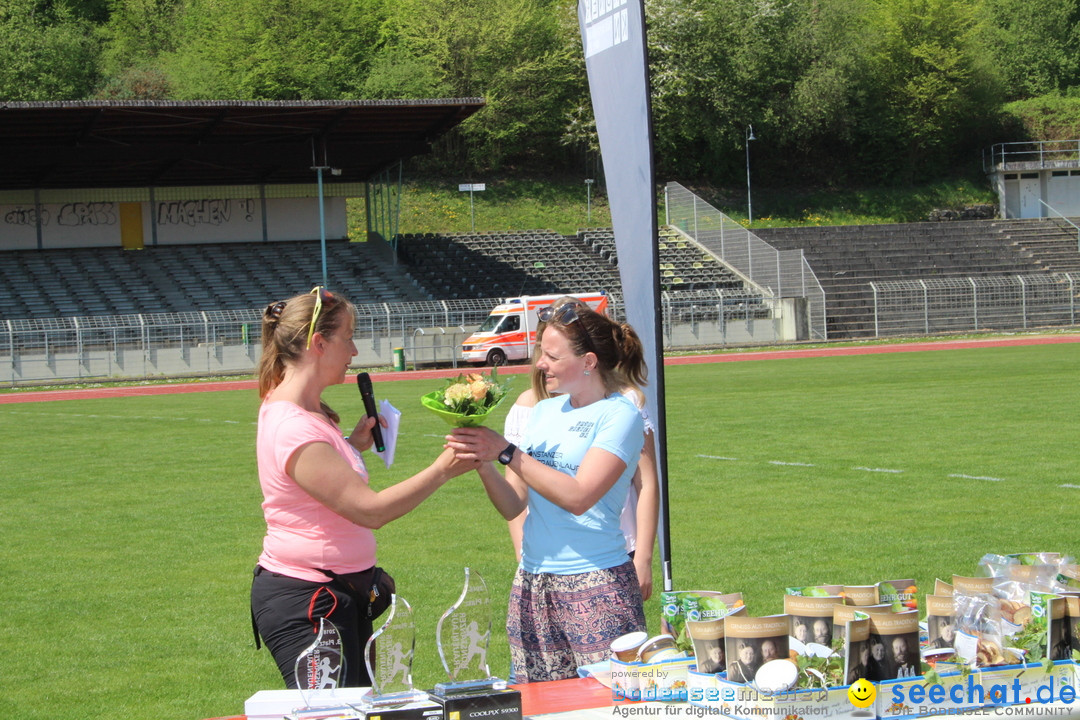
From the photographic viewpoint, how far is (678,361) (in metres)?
34.3

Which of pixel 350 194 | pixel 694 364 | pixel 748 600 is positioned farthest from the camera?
pixel 350 194

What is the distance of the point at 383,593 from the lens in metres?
3.80

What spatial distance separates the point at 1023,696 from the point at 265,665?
4391mm

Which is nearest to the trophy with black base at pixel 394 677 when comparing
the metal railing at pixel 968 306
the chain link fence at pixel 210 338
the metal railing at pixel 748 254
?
the chain link fence at pixel 210 338

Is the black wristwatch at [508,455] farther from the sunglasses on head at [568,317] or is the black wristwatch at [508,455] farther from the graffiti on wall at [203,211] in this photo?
the graffiti on wall at [203,211]

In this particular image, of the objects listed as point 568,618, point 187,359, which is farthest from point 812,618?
point 187,359

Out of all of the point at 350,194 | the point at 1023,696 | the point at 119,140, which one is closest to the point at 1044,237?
the point at 350,194

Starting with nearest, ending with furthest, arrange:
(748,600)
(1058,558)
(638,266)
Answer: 1. (1058,558)
2. (638,266)
3. (748,600)

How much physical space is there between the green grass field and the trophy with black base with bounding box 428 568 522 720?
287cm

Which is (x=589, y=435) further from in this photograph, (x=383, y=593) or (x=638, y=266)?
(x=638, y=266)

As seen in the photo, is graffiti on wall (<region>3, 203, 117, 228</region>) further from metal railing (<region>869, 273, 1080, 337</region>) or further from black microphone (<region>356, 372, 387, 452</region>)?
black microphone (<region>356, 372, 387, 452</region>)

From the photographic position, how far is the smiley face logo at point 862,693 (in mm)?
2836

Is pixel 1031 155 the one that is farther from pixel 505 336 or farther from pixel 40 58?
pixel 40 58

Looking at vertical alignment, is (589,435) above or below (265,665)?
above
